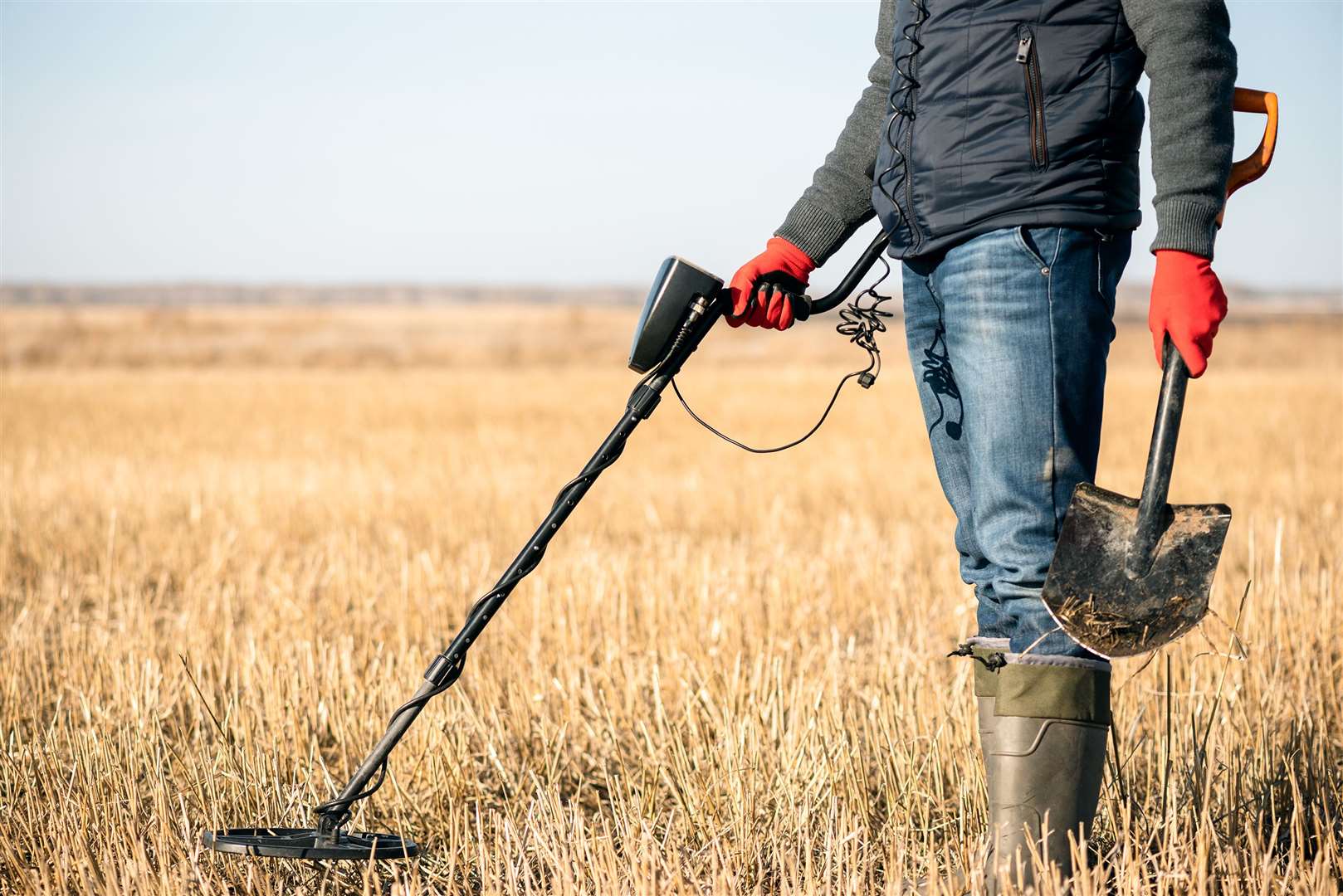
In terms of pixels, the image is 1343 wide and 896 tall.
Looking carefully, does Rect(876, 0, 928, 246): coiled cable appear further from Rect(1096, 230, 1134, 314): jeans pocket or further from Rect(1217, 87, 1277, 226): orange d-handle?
Rect(1217, 87, 1277, 226): orange d-handle

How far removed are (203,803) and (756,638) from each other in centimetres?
194

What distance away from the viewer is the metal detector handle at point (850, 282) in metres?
2.23

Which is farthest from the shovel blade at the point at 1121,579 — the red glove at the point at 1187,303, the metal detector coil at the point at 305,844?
the metal detector coil at the point at 305,844

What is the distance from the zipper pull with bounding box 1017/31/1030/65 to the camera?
6.17 ft

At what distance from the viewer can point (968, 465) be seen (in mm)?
2174

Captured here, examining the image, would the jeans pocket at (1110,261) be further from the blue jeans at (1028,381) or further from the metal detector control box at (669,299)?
the metal detector control box at (669,299)

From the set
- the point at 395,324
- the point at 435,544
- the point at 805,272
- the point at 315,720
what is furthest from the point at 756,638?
the point at 395,324

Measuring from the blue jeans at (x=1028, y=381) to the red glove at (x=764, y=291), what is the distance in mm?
356

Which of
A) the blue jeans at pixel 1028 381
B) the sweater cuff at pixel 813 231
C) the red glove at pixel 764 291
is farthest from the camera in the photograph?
the sweater cuff at pixel 813 231

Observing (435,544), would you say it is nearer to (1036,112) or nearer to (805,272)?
(805,272)

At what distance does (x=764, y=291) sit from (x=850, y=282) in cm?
18

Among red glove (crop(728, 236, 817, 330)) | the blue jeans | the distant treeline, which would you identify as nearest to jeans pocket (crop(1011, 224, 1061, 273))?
the blue jeans

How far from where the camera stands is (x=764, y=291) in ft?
7.64

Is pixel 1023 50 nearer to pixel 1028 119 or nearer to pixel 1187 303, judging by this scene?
pixel 1028 119
